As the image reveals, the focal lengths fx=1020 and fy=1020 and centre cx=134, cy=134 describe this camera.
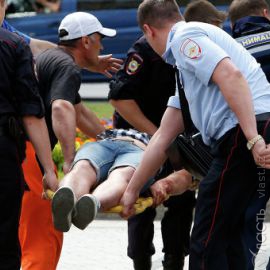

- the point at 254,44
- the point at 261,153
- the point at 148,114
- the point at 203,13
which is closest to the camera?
the point at 261,153

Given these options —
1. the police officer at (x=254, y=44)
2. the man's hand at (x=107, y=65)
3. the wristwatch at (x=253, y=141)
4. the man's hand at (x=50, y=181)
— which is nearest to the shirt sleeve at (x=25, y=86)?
the man's hand at (x=50, y=181)

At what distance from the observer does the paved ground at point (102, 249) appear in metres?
7.04

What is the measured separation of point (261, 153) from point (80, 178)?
1.27 metres

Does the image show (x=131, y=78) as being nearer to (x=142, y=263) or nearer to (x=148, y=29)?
(x=148, y=29)

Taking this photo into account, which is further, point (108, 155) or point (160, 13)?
point (108, 155)

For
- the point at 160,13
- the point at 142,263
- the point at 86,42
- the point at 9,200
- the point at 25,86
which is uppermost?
the point at 160,13

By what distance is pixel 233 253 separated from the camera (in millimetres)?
5082

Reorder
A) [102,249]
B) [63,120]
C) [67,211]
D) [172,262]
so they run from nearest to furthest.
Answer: [67,211] < [63,120] < [172,262] < [102,249]

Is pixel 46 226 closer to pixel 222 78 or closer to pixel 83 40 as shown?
pixel 83 40

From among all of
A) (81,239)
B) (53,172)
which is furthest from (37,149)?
(81,239)

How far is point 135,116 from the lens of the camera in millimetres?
6207

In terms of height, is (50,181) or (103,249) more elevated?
(50,181)

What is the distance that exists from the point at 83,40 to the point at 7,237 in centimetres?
176

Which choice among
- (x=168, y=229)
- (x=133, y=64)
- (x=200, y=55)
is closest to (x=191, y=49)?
(x=200, y=55)
